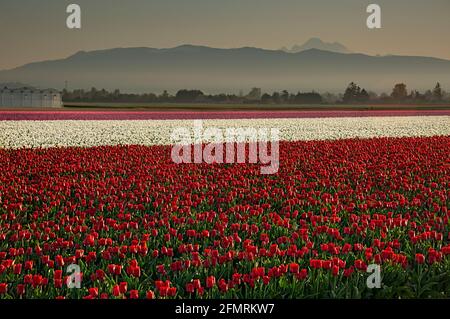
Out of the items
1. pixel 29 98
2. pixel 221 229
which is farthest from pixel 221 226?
pixel 29 98

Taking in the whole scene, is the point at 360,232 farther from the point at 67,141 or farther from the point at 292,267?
the point at 67,141

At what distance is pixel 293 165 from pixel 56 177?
5.68m

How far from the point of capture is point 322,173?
494 inches

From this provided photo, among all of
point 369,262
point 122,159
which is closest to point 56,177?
point 122,159

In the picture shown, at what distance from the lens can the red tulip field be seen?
5.43 metres

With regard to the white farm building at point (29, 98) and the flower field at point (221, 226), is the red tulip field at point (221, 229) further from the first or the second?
the white farm building at point (29, 98)

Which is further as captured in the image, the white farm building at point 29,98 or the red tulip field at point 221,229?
the white farm building at point 29,98

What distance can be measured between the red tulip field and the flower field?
23 mm

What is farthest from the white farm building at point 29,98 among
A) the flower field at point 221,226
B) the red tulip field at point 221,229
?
the red tulip field at point 221,229

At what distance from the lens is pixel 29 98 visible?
4109 inches

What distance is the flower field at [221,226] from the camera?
17.9 ft

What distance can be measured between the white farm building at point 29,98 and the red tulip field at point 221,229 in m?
92.2

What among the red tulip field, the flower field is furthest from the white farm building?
the red tulip field

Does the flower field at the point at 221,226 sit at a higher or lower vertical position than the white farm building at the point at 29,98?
lower
